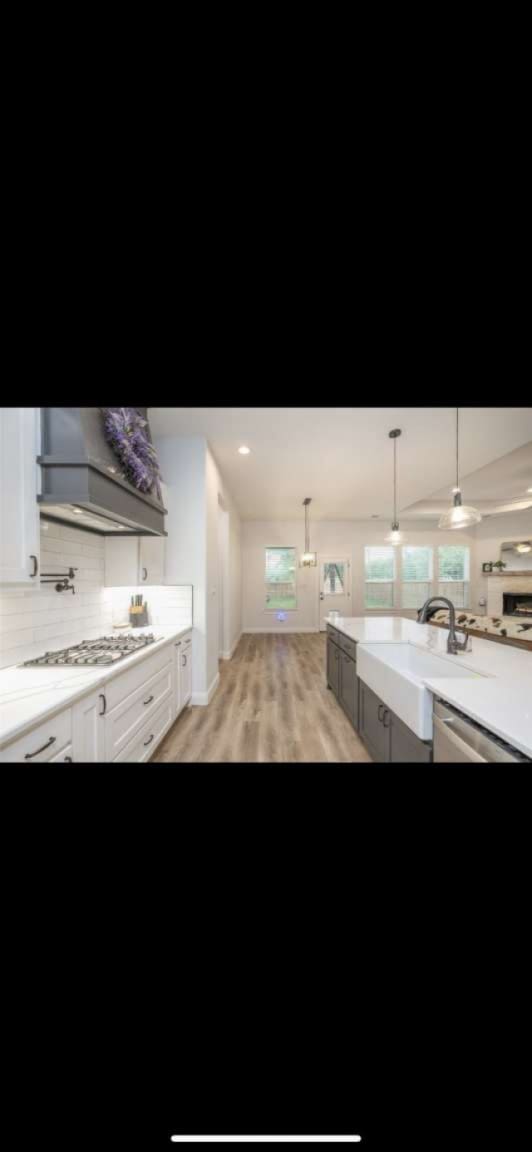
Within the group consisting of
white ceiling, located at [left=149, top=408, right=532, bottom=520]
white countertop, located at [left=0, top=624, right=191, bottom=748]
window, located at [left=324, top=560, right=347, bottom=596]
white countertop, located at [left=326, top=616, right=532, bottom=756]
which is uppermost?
white ceiling, located at [left=149, top=408, right=532, bottom=520]

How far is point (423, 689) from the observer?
138 centimetres

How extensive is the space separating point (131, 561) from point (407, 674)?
84.2 inches

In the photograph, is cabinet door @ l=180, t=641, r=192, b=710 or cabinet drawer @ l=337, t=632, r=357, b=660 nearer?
cabinet drawer @ l=337, t=632, r=357, b=660

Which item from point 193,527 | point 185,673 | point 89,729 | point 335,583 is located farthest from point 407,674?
point 335,583

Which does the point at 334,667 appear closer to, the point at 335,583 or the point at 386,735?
the point at 386,735

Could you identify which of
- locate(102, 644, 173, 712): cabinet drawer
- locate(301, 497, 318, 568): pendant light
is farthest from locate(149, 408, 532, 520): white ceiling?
locate(102, 644, 173, 712): cabinet drawer

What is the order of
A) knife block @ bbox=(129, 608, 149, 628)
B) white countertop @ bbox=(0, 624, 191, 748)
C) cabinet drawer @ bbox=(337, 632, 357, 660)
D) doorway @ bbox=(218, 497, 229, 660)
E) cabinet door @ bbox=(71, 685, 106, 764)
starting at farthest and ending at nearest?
doorway @ bbox=(218, 497, 229, 660) → knife block @ bbox=(129, 608, 149, 628) → cabinet drawer @ bbox=(337, 632, 357, 660) → cabinet door @ bbox=(71, 685, 106, 764) → white countertop @ bbox=(0, 624, 191, 748)

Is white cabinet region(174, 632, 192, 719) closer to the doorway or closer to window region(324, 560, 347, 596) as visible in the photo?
the doorway

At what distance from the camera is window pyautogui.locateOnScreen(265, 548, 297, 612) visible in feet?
26.2

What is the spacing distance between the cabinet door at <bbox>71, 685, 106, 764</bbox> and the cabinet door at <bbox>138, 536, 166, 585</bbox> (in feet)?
4.68

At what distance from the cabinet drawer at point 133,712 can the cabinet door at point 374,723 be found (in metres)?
1.36

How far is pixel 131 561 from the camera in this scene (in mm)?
2787
